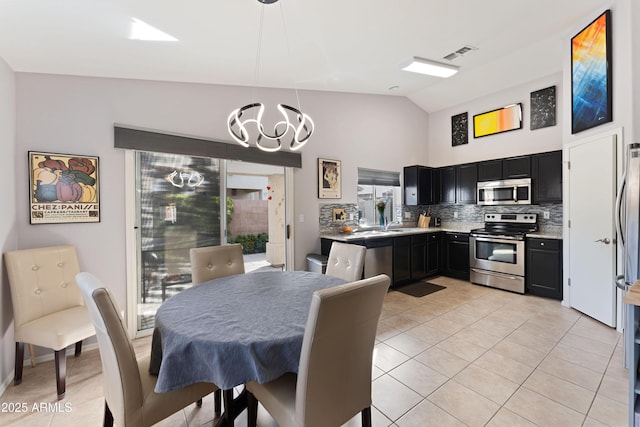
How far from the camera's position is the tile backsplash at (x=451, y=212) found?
4.38 metres

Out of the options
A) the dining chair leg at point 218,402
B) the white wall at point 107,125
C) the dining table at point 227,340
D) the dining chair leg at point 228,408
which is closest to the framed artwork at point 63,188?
the white wall at point 107,125

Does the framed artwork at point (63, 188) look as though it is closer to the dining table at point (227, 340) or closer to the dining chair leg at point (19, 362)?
the dining chair leg at point (19, 362)

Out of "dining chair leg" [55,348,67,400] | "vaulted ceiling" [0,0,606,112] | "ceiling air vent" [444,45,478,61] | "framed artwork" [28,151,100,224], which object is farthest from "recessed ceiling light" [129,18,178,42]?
"ceiling air vent" [444,45,478,61]

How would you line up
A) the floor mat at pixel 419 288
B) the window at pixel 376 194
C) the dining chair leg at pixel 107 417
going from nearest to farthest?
the dining chair leg at pixel 107 417 < the floor mat at pixel 419 288 < the window at pixel 376 194

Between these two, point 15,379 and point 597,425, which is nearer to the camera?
point 597,425

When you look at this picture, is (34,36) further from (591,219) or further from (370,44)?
(591,219)

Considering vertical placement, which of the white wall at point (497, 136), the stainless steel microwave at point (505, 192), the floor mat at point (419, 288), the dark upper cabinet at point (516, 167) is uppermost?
the white wall at point (497, 136)

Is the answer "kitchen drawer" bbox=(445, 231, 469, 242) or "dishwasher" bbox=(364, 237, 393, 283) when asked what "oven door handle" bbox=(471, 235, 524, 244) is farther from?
"dishwasher" bbox=(364, 237, 393, 283)

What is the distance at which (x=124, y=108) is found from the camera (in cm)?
280

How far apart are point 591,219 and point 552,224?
48.3 inches

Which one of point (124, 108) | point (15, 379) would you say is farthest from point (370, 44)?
point (15, 379)

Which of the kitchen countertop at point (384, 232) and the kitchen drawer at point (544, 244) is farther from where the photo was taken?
the kitchen countertop at point (384, 232)

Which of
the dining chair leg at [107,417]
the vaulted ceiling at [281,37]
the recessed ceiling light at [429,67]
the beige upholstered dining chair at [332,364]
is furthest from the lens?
the recessed ceiling light at [429,67]

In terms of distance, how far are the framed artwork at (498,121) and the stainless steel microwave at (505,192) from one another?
38.4 inches
